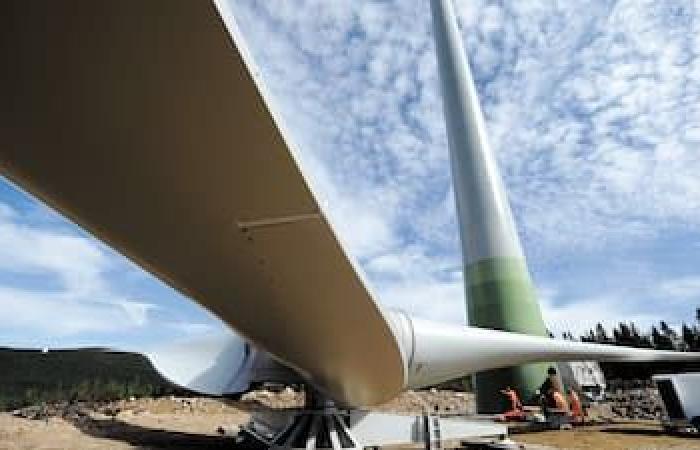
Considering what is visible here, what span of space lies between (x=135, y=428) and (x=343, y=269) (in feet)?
29.6

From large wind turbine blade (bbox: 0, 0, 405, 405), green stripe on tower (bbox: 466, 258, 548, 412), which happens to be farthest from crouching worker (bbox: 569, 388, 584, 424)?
large wind turbine blade (bbox: 0, 0, 405, 405)

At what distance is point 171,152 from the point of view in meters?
2.91

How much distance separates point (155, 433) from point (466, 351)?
6424 millimetres

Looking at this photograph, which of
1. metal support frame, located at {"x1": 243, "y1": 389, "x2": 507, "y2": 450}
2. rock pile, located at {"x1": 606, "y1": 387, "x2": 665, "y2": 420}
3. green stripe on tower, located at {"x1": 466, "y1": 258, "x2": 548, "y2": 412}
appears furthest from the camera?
rock pile, located at {"x1": 606, "y1": 387, "x2": 665, "y2": 420}

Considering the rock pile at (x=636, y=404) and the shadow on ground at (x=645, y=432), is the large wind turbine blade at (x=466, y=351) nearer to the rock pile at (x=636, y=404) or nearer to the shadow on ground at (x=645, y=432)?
the shadow on ground at (x=645, y=432)

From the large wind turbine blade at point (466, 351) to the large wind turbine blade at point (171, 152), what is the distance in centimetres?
241

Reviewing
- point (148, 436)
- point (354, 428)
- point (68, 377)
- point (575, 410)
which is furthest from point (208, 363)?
point (68, 377)

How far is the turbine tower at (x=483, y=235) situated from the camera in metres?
15.7

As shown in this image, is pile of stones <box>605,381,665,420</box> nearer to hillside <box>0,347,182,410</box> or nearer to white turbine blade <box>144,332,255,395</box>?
white turbine blade <box>144,332,255,395</box>

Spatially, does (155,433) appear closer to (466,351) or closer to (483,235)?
(466,351)

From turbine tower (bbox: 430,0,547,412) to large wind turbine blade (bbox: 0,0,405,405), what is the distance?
1176cm

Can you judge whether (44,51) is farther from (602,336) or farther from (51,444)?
(602,336)

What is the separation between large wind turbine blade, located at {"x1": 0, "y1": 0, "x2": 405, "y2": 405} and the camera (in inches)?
84.1

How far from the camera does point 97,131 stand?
107 inches
